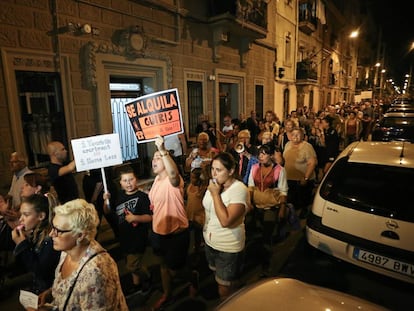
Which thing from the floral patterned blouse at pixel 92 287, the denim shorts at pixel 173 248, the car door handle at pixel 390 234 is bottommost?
the denim shorts at pixel 173 248

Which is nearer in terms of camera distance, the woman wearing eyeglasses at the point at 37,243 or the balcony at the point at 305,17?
the woman wearing eyeglasses at the point at 37,243

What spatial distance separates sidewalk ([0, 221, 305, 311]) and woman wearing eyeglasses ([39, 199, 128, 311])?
4.79 ft

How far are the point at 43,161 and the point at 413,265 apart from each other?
5900 mm

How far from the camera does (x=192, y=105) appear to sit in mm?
9070

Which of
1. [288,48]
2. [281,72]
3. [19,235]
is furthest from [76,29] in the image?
[288,48]

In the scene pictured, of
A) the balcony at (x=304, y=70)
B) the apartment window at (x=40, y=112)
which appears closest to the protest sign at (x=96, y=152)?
the apartment window at (x=40, y=112)

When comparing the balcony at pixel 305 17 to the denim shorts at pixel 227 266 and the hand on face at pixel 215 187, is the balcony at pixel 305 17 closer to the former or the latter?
the hand on face at pixel 215 187

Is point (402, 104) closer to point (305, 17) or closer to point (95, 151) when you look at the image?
point (305, 17)

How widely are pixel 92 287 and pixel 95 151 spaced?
1817 mm

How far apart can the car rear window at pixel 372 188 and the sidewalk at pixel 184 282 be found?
1.33 metres

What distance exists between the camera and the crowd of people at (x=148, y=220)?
5.70 feet

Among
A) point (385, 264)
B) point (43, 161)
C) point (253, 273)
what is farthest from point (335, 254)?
point (43, 161)

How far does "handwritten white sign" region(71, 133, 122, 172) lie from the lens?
306cm

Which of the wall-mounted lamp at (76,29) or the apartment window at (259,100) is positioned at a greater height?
the wall-mounted lamp at (76,29)
